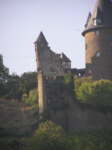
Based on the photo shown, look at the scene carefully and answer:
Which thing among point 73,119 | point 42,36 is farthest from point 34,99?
point 42,36

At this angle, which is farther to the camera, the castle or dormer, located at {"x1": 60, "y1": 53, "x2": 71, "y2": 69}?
dormer, located at {"x1": 60, "y1": 53, "x2": 71, "y2": 69}

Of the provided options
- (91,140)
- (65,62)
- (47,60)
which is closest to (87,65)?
(65,62)

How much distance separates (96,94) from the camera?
40.6 meters

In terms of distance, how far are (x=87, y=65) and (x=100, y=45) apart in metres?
4.25

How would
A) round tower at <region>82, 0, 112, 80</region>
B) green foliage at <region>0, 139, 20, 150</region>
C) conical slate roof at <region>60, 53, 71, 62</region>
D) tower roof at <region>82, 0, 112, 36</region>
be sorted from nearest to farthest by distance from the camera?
green foliage at <region>0, 139, 20, 150</region> → round tower at <region>82, 0, 112, 80</region> → tower roof at <region>82, 0, 112, 36</region> → conical slate roof at <region>60, 53, 71, 62</region>

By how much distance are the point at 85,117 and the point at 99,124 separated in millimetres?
1817

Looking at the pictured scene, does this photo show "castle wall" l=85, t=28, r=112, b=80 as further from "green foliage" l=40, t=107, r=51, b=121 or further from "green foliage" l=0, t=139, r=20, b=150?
"green foliage" l=0, t=139, r=20, b=150

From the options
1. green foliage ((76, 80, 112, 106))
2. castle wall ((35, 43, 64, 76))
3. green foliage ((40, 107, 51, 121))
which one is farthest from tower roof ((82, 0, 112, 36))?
green foliage ((40, 107, 51, 121))

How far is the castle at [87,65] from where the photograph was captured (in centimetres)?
3819

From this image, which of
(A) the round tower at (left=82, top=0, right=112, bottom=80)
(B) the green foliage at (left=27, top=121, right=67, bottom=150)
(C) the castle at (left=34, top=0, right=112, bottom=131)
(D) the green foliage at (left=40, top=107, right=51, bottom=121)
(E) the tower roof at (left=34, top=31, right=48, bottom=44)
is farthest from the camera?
(E) the tower roof at (left=34, top=31, right=48, bottom=44)

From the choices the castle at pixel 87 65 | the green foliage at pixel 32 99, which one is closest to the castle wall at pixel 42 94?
the castle at pixel 87 65

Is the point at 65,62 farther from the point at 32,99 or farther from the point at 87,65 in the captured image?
the point at 32,99

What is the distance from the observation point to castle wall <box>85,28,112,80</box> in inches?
2173

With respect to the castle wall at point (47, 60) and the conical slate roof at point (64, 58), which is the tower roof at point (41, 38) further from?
the conical slate roof at point (64, 58)
